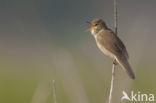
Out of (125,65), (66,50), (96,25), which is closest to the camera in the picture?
(125,65)

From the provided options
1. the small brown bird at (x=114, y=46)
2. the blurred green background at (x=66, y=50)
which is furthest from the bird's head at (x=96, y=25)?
the blurred green background at (x=66, y=50)

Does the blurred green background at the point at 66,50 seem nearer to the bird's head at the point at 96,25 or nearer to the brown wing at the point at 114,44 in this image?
the brown wing at the point at 114,44

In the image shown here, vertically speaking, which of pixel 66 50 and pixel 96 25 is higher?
pixel 96 25

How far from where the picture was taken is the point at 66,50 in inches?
269

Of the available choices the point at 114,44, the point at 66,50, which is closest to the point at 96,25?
the point at 114,44

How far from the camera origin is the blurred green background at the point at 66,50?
5496 millimetres

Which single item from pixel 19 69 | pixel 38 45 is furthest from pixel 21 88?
pixel 38 45

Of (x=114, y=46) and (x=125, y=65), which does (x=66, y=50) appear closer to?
(x=114, y=46)

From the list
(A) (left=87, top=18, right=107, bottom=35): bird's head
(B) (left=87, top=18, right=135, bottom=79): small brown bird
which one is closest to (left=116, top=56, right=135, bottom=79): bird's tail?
(B) (left=87, top=18, right=135, bottom=79): small brown bird

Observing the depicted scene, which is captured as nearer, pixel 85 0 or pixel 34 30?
pixel 34 30

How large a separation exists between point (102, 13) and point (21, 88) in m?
6.07

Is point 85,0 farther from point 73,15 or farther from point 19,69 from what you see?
point 19,69

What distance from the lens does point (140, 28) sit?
219 inches

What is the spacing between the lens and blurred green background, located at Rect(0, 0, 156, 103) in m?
5.50
